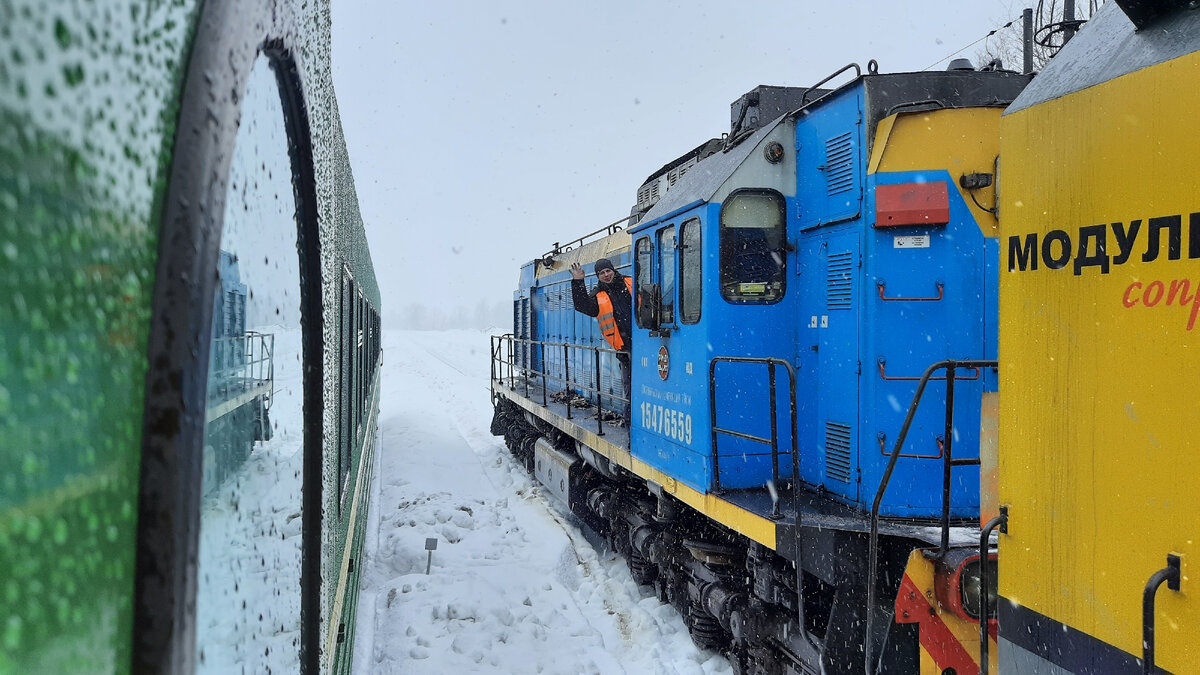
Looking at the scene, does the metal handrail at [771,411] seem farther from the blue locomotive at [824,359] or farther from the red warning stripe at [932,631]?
the red warning stripe at [932,631]

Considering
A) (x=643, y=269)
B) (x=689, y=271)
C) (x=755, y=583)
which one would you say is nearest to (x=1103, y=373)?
(x=755, y=583)

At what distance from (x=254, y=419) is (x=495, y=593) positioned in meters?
6.59

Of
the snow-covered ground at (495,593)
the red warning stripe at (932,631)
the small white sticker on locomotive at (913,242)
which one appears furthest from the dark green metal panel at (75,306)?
the snow-covered ground at (495,593)

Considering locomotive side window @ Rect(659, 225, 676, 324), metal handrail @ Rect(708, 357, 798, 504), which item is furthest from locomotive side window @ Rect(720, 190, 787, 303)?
locomotive side window @ Rect(659, 225, 676, 324)

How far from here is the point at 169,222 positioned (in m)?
0.62

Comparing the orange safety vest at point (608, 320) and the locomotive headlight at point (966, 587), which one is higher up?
the orange safety vest at point (608, 320)

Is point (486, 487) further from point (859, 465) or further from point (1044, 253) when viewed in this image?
point (1044, 253)

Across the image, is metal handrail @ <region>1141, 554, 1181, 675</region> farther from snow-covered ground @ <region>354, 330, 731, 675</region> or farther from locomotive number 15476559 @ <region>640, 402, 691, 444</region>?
snow-covered ground @ <region>354, 330, 731, 675</region>

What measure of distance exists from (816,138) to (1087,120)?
3.17m

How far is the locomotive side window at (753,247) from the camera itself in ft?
17.9

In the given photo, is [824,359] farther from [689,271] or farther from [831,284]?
[689,271]

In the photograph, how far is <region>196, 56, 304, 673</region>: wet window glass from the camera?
Result: 84 centimetres

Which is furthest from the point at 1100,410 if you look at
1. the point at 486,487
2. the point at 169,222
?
the point at 486,487

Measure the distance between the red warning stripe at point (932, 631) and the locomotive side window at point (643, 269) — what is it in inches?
116
